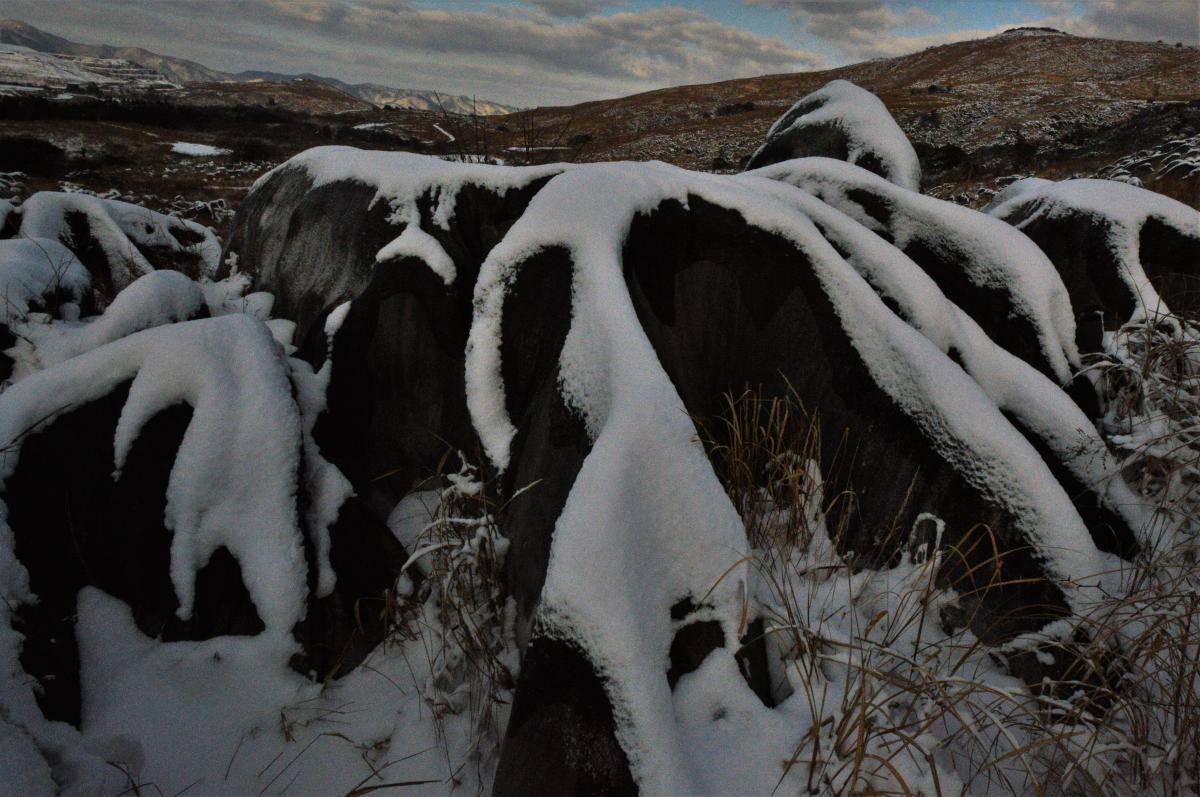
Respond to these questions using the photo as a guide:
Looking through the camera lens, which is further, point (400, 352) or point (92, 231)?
point (92, 231)

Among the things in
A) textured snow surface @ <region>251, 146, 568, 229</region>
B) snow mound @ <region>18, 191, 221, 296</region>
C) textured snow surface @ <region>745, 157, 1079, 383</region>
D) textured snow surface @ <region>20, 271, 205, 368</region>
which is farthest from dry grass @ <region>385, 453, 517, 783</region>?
snow mound @ <region>18, 191, 221, 296</region>

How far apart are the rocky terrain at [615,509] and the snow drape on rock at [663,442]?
0.04ft

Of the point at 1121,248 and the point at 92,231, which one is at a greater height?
the point at 1121,248

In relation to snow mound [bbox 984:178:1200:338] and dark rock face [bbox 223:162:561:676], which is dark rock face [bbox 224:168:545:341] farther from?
snow mound [bbox 984:178:1200:338]

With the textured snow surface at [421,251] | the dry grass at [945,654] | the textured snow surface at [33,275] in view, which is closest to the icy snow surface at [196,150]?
the textured snow surface at [33,275]

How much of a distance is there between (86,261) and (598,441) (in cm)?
457

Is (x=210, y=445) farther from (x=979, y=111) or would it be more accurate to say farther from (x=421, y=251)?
(x=979, y=111)

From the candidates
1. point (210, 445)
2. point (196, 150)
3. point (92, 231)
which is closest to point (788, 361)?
point (210, 445)

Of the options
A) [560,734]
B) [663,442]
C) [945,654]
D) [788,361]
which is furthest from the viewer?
[788,361]

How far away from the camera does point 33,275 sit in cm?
300

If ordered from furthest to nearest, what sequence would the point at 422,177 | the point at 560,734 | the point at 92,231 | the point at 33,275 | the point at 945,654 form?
the point at 92,231 < the point at 422,177 < the point at 33,275 < the point at 945,654 < the point at 560,734

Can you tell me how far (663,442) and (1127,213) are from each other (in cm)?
342

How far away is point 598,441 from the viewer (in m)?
1.89

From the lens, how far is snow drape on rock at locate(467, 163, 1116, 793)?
1.64 meters
